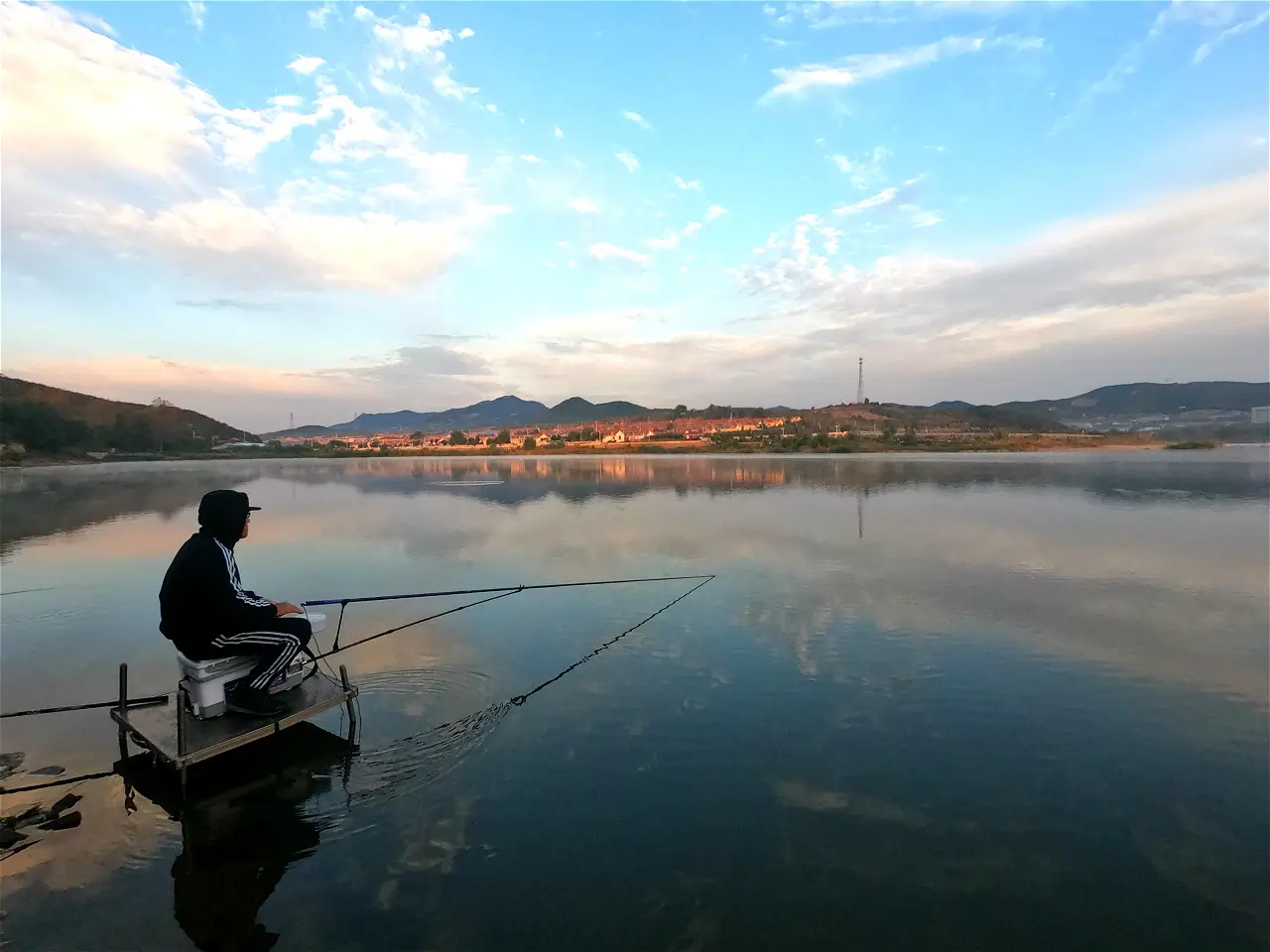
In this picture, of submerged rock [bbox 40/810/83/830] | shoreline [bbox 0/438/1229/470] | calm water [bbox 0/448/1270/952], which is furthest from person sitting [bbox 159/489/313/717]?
shoreline [bbox 0/438/1229/470]

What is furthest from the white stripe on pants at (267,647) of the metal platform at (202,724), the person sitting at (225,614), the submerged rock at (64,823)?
the submerged rock at (64,823)

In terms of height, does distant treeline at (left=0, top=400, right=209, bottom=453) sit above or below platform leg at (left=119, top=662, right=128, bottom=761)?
Result: above

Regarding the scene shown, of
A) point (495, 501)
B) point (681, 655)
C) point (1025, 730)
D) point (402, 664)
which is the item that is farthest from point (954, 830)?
point (495, 501)

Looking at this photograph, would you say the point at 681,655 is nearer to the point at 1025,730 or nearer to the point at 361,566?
the point at 1025,730

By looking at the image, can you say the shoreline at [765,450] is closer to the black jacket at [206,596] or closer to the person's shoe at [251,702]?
the person's shoe at [251,702]

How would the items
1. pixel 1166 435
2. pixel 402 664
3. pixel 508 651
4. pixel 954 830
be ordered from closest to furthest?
pixel 954 830 → pixel 402 664 → pixel 508 651 → pixel 1166 435

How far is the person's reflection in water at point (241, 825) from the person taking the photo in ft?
13.4

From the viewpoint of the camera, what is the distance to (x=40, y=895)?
13.8 ft

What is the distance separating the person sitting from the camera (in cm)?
521

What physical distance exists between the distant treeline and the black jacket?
92.6 m

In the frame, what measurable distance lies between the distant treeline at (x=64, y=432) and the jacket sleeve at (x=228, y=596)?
304ft

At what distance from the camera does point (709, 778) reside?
564 cm

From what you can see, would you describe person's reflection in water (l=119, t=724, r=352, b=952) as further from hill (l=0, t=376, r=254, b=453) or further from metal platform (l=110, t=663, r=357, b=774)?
hill (l=0, t=376, r=254, b=453)

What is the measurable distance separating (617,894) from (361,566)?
12.5m
